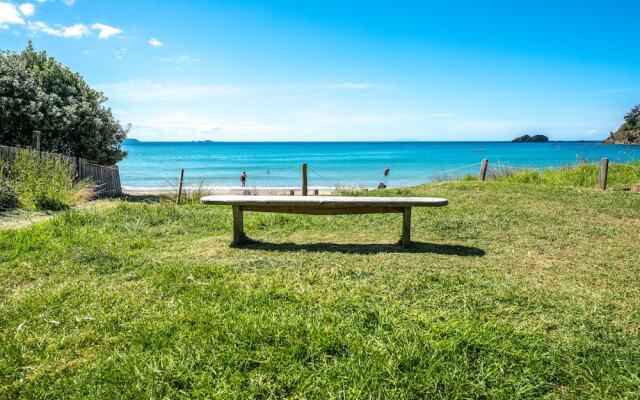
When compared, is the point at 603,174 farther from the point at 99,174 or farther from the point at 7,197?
the point at 99,174

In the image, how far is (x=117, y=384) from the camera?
265 cm

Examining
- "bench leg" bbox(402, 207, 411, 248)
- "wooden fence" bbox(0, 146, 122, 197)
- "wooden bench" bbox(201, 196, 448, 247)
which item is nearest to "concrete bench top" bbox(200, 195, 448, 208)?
"wooden bench" bbox(201, 196, 448, 247)

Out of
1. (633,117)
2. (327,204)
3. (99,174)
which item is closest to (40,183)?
(99,174)

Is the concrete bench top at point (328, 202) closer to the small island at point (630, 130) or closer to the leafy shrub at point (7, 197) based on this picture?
the leafy shrub at point (7, 197)

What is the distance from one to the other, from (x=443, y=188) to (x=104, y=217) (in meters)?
8.19

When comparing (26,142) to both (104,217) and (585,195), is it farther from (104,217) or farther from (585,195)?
(585,195)

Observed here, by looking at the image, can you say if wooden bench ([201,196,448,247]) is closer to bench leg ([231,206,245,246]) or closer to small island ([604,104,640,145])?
bench leg ([231,206,245,246])

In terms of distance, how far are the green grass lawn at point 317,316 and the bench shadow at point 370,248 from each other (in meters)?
0.04

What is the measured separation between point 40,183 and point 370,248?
776 centimetres

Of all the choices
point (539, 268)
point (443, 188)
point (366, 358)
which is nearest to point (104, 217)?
point (366, 358)

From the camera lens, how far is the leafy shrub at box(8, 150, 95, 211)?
908 cm

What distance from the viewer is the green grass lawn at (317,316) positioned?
270 cm

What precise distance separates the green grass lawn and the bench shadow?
0.04 m

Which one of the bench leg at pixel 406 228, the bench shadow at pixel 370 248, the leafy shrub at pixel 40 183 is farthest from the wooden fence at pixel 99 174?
the bench leg at pixel 406 228
